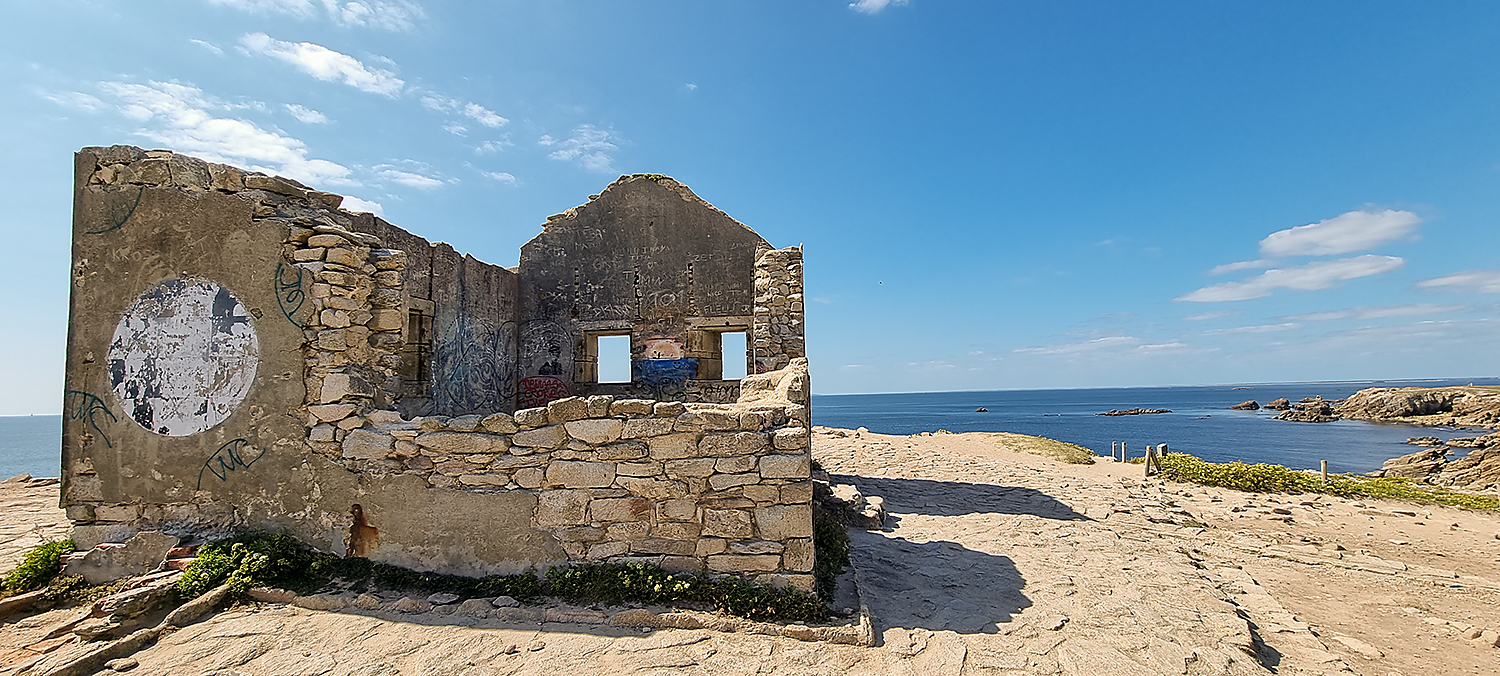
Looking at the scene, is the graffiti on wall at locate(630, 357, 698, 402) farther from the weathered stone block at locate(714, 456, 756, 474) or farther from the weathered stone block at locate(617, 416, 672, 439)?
the weathered stone block at locate(714, 456, 756, 474)

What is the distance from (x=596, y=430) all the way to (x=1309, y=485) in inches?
568

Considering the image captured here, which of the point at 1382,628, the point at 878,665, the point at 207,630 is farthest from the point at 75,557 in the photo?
the point at 1382,628

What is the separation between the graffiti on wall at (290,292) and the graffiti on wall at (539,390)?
6.54 m

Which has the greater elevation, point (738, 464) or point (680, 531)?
point (738, 464)

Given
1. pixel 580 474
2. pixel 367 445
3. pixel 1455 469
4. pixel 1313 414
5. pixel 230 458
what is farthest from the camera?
pixel 1313 414

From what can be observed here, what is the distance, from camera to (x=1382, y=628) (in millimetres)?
5574

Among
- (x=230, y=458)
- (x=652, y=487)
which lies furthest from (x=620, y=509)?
(x=230, y=458)

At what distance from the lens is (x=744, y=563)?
15.1 feet

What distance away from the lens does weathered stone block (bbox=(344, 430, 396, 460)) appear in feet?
16.4

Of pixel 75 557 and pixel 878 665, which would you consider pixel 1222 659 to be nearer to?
pixel 878 665

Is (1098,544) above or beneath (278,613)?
beneath

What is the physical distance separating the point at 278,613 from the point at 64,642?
3.95 ft

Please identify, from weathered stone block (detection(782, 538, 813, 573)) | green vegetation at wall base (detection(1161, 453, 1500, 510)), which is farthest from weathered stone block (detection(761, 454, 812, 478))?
green vegetation at wall base (detection(1161, 453, 1500, 510))

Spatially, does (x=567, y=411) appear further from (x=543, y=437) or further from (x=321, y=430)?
(x=321, y=430)
